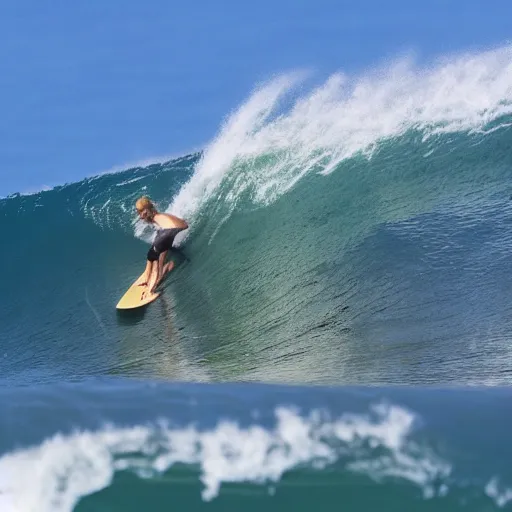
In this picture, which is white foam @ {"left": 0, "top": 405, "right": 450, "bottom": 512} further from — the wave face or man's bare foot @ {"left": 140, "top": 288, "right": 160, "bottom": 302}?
man's bare foot @ {"left": 140, "top": 288, "right": 160, "bottom": 302}

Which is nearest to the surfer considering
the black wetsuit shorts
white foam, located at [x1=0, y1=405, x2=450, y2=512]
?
the black wetsuit shorts

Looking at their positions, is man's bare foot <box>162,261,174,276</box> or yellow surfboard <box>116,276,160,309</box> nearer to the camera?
yellow surfboard <box>116,276,160,309</box>

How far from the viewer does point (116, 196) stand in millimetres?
8539

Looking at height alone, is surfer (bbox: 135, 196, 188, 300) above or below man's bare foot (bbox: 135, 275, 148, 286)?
above

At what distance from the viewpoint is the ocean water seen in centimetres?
352

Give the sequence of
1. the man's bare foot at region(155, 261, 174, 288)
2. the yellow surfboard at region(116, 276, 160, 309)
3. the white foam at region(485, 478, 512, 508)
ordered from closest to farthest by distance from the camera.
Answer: the white foam at region(485, 478, 512, 508), the yellow surfboard at region(116, 276, 160, 309), the man's bare foot at region(155, 261, 174, 288)

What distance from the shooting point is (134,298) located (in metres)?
6.46

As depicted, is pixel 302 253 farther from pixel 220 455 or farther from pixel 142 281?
pixel 220 455

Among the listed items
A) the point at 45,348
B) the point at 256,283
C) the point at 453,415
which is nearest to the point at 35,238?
the point at 45,348

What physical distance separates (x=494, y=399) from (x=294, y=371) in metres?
1.33

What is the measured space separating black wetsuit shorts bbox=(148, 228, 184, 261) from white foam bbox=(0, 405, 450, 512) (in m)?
2.85

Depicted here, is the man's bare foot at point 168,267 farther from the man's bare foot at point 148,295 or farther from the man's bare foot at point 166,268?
the man's bare foot at point 148,295

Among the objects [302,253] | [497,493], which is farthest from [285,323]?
[497,493]

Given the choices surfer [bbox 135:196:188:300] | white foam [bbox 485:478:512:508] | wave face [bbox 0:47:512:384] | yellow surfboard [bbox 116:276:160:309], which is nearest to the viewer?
white foam [bbox 485:478:512:508]
